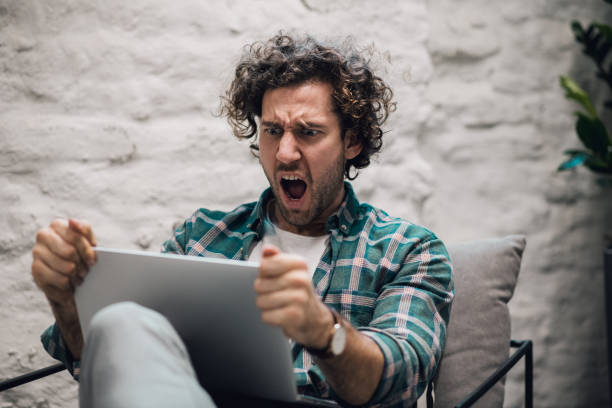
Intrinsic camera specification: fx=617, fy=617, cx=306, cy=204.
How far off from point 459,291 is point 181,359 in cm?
77

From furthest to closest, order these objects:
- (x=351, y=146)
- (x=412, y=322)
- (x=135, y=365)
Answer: (x=351, y=146)
(x=412, y=322)
(x=135, y=365)

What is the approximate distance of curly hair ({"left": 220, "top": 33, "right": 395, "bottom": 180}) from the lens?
1.41 meters

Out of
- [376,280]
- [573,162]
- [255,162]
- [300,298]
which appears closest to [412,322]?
[376,280]

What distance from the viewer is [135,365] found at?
30.8 inches

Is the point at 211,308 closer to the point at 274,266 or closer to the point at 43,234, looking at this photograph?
the point at 274,266

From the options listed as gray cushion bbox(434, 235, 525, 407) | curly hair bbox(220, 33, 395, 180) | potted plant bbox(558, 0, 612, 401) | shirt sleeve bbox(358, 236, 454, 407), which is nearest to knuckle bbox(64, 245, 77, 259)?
shirt sleeve bbox(358, 236, 454, 407)

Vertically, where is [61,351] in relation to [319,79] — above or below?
below

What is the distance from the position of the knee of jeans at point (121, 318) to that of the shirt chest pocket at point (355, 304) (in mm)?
506

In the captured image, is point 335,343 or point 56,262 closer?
point 335,343

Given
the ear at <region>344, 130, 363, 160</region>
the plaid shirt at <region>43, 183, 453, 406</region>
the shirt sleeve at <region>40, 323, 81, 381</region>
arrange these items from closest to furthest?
the plaid shirt at <region>43, 183, 453, 406</region> < the shirt sleeve at <region>40, 323, 81, 381</region> < the ear at <region>344, 130, 363, 160</region>

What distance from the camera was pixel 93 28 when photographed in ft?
5.25

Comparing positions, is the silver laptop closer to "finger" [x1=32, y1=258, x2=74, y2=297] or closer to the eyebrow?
"finger" [x1=32, y1=258, x2=74, y2=297]

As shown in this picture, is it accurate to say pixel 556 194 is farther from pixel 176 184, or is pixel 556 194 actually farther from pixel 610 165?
pixel 176 184

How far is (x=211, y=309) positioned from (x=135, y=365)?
15 centimetres
